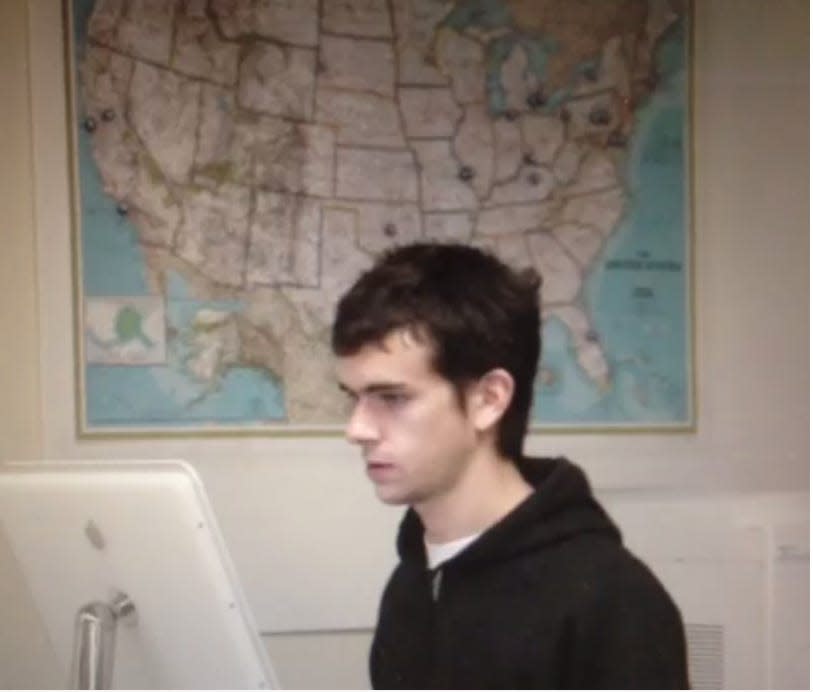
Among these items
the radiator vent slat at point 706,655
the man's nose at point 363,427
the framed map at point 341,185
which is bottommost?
the radiator vent slat at point 706,655

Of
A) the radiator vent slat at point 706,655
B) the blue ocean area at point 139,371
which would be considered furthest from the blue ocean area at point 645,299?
the blue ocean area at point 139,371

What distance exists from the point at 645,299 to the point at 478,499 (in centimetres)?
89

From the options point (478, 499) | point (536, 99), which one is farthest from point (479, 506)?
point (536, 99)

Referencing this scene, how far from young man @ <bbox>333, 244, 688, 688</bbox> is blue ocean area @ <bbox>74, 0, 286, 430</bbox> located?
63cm

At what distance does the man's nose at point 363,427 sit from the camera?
1.13 metres

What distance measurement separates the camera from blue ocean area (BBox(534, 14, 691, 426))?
1871 millimetres

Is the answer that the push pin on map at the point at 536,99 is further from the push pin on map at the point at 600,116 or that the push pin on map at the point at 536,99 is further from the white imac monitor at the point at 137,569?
the white imac monitor at the point at 137,569

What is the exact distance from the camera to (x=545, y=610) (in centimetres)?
102

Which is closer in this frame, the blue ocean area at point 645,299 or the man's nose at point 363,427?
the man's nose at point 363,427

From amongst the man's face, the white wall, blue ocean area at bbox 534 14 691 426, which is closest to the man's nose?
the man's face

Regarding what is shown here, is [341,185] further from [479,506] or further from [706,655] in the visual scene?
[706,655]

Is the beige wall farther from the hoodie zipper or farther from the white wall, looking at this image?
the hoodie zipper

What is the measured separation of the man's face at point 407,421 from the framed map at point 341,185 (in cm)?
67

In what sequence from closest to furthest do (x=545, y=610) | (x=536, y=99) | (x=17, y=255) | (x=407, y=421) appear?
1. (x=545, y=610)
2. (x=407, y=421)
3. (x=17, y=255)
4. (x=536, y=99)
